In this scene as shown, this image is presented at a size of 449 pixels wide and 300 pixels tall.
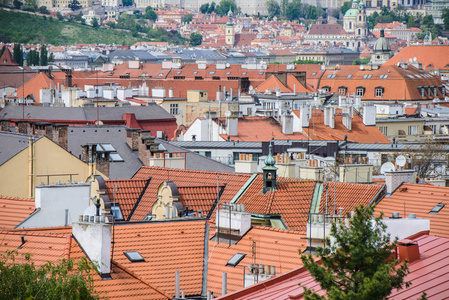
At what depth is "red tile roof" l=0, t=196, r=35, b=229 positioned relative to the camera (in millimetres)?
21812

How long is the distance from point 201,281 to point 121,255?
53.6 inches

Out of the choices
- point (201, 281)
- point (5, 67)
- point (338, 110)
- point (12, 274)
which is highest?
point (12, 274)

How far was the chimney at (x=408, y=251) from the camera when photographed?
1650 centimetres

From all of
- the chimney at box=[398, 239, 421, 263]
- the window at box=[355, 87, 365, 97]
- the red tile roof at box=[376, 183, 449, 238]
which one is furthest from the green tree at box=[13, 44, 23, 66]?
the chimney at box=[398, 239, 421, 263]

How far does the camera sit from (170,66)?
108312mm

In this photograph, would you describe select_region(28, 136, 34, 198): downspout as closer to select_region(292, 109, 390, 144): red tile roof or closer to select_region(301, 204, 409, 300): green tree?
select_region(301, 204, 409, 300): green tree

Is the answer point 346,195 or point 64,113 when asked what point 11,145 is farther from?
point 64,113

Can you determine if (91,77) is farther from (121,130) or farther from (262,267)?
(262,267)

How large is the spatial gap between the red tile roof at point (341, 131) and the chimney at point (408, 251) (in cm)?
3308

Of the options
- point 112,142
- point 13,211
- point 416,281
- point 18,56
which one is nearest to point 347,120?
point 112,142

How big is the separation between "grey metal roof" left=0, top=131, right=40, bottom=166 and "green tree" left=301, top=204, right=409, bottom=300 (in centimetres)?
1596

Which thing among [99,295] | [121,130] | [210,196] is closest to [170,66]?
[121,130]

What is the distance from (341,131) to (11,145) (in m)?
25.4

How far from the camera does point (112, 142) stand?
33.4 m
